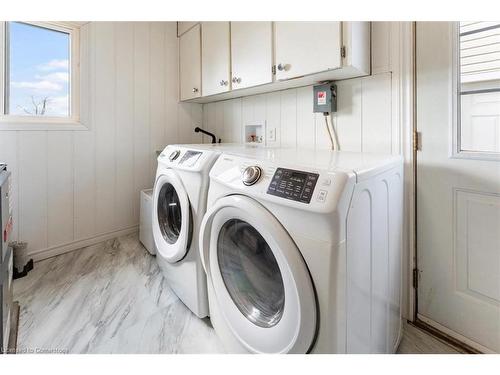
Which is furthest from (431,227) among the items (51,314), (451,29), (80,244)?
(80,244)

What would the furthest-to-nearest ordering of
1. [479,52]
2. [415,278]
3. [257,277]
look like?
1. [415,278]
2. [479,52]
3. [257,277]

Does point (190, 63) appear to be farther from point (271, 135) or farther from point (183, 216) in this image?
point (183, 216)

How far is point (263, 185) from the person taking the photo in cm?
92

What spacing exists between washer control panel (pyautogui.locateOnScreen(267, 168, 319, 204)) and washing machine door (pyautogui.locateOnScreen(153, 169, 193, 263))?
65 centimetres

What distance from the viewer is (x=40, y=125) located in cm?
209

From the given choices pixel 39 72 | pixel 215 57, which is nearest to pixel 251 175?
pixel 215 57

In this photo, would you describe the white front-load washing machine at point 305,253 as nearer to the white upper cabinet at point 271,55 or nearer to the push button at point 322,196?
the push button at point 322,196

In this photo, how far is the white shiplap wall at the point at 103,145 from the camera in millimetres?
2104

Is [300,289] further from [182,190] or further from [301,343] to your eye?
[182,190]

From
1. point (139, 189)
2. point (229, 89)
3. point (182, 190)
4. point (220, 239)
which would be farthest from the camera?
point (139, 189)

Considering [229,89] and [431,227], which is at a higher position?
[229,89]

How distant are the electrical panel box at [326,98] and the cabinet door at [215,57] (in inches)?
27.9

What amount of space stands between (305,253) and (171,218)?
1139 millimetres
